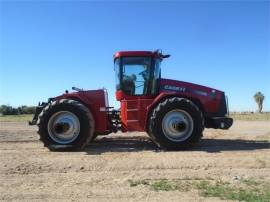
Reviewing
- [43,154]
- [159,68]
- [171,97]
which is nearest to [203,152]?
[171,97]

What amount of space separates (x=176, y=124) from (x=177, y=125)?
5cm

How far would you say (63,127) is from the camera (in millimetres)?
15398

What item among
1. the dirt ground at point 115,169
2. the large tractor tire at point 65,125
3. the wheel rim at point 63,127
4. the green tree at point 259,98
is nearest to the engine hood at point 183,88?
the dirt ground at point 115,169

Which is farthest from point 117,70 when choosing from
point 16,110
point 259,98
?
point 259,98

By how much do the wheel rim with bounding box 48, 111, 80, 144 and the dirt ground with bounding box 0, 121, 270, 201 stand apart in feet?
1.89

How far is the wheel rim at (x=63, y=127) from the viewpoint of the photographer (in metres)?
15.3

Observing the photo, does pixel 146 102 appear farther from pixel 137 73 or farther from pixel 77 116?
pixel 77 116

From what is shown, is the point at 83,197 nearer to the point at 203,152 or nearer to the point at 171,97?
the point at 203,152

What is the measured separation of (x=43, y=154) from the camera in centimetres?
1427

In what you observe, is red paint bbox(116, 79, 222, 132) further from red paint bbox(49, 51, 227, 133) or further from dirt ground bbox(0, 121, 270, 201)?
dirt ground bbox(0, 121, 270, 201)

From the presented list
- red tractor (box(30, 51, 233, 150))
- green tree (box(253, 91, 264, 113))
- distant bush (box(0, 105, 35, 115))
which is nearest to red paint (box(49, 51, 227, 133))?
red tractor (box(30, 51, 233, 150))

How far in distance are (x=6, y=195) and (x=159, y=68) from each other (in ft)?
26.2

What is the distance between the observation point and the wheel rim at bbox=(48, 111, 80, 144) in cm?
1530

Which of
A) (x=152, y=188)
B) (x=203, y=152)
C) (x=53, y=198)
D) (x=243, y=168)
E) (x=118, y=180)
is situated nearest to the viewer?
(x=53, y=198)
